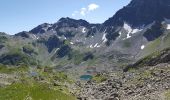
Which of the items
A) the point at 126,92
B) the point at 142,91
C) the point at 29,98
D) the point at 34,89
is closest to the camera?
the point at 29,98

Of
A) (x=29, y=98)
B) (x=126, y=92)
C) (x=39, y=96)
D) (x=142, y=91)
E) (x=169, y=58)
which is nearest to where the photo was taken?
(x=29, y=98)

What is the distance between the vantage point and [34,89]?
55094 millimetres

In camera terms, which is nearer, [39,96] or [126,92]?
[39,96]

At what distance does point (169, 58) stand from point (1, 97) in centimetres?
9691

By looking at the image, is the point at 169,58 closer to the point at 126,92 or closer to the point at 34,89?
the point at 126,92

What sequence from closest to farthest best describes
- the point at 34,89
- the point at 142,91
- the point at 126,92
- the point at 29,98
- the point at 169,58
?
1. the point at 29,98
2. the point at 34,89
3. the point at 142,91
4. the point at 126,92
5. the point at 169,58

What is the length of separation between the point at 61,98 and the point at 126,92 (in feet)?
44.8

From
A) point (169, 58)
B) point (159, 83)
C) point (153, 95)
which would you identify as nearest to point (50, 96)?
point (153, 95)

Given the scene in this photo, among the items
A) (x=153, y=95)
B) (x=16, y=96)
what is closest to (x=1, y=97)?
(x=16, y=96)

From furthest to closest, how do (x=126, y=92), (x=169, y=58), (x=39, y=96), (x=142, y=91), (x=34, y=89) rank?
1. (x=169, y=58)
2. (x=126, y=92)
3. (x=142, y=91)
4. (x=34, y=89)
5. (x=39, y=96)

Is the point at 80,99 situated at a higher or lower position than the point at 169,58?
lower

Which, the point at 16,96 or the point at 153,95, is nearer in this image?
the point at 16,96

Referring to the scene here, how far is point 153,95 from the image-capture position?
53.8 m

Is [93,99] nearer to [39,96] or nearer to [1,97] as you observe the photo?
[39,96]
